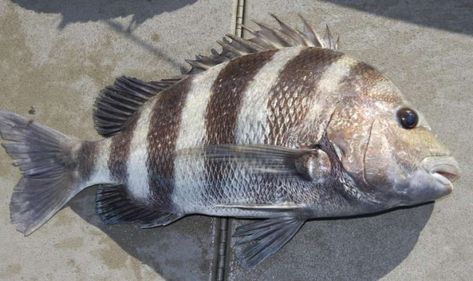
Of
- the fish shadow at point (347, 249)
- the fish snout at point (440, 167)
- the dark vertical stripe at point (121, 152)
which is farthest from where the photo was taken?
the fish shadow at point (347, 249)

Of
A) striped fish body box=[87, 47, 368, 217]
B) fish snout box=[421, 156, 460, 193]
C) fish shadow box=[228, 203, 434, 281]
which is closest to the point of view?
fish snout box=[421, 156, 460, 193]

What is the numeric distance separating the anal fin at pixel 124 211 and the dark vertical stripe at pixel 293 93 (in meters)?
0.56

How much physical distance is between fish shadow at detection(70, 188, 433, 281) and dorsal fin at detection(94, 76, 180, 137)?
379 mm

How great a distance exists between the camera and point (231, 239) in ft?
8.04

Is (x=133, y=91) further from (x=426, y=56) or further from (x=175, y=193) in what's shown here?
(x=426, y=56)

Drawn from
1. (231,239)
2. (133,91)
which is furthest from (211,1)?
(231,239)

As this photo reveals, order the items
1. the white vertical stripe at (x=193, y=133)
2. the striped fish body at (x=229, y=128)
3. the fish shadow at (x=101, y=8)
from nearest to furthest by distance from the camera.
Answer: the striped fish body at (x=229, y=128) → the white vertical stripe at (x=193, y=133) → the fish shadow at (x=101, y=8)

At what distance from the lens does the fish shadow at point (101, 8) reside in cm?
271

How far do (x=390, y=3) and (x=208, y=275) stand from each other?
137 cm

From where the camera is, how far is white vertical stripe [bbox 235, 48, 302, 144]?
2.01 metres

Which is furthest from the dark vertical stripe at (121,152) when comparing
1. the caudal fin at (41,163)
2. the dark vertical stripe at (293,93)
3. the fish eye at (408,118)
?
the fish eye at (408,118)

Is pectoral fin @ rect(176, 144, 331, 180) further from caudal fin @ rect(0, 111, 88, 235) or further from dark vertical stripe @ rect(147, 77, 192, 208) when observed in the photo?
caudal fin @ rect(0, 111, 88, 235)

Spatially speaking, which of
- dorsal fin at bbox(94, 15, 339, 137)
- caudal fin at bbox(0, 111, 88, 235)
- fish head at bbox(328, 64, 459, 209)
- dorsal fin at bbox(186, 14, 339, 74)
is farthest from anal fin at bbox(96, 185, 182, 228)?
fish head at bbox(328, 64, 459, 209)

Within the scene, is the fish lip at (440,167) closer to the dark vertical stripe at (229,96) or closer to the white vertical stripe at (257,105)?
the white vertical stripe at (257,105)
